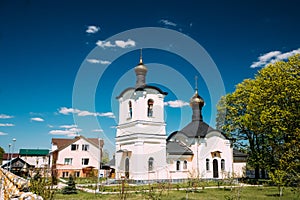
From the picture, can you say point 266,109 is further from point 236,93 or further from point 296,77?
point 236,93

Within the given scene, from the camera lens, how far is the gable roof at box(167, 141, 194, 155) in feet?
85.8

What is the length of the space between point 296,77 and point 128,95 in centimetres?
1369

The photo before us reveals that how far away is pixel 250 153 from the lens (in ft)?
85.6

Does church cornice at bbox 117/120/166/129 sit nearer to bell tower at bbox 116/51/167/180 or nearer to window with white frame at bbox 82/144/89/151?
bell tower at bbox 116/51/167/180

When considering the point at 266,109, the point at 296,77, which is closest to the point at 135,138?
the point at 266,109

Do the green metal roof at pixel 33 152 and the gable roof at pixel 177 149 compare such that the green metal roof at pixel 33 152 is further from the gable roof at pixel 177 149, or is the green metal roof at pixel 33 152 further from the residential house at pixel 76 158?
the gable roof at pixel 177 149

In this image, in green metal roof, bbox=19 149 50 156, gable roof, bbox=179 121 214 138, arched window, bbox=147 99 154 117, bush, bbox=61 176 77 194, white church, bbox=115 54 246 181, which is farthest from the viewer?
green metal roof, bbox=19 149 50 156

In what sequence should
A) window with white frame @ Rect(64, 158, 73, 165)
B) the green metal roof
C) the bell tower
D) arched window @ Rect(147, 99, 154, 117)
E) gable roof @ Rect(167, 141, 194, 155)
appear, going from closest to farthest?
1. the bell tower
2. arched window @ Rect(147, 99, 154, 117)
3. gable roof @ Rect(167, 141, 194, 155)
4. window with white frame @ Rect(64, 158, 73, 165)
5. the green metal roof

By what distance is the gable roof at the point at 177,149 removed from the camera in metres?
26.1

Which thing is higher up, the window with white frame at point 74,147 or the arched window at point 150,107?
the arched window at point 150,107

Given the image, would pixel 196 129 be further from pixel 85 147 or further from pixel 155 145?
pixel 85 147

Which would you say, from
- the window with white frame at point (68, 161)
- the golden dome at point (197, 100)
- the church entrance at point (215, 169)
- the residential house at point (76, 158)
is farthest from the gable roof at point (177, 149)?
the window with white frame at point (68, 161)

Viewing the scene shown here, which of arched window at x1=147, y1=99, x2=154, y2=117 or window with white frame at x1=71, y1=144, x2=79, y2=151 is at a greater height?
arched window at x1=147, y1=99, x2=154, y2=117

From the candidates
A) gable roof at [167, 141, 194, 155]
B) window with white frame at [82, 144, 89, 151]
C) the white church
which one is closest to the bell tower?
the white church
